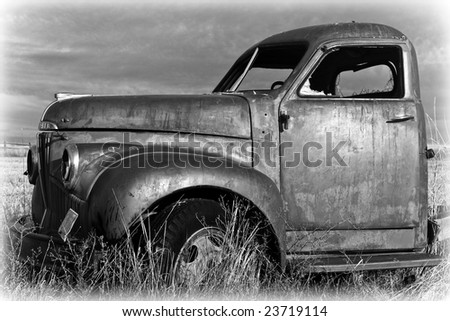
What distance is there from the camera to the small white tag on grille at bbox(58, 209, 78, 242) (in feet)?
13.5

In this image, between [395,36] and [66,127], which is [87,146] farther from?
[395,36]

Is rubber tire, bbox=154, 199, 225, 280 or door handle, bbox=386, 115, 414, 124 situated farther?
door handle, bbox=386, 115, 414, 124

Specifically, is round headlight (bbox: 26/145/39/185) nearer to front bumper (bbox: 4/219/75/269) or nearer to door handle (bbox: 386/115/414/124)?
front bumper (bbox: 4/219/75/269)

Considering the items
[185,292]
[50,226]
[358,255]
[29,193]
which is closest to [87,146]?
[50,226]

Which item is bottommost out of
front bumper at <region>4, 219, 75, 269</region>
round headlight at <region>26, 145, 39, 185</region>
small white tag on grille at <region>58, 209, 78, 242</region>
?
front bumper at <region>4, 219, 75, 269</region>

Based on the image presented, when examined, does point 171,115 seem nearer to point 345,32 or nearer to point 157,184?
point 157,184

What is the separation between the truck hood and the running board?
3.26 ft

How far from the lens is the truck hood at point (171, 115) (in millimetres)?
4414

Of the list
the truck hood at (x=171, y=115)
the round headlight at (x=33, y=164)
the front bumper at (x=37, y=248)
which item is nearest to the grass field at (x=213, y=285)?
the front bumper at (x=37, y=248)

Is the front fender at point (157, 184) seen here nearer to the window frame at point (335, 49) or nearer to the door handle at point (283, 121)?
the door handle at point (283, 121)

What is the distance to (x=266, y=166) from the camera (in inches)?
175

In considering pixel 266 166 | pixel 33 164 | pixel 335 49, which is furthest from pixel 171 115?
pixel 33 164

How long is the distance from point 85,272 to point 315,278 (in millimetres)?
2021

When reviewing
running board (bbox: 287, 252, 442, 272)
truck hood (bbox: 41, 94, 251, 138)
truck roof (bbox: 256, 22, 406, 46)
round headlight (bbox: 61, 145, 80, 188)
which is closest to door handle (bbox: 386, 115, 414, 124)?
truck roof (bbox: 256, 22, 406, 46)
